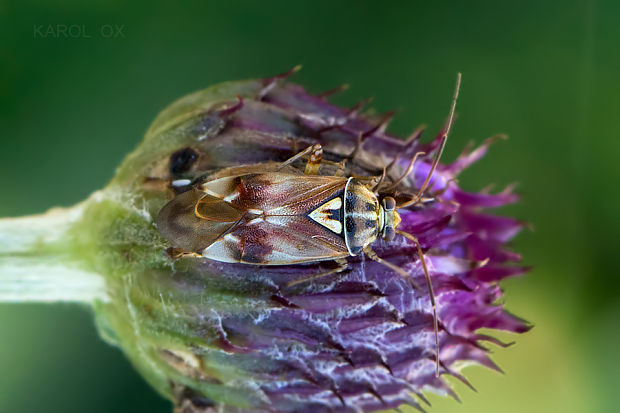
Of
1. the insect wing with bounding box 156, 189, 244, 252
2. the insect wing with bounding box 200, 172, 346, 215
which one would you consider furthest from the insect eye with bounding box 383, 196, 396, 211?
the insect wing with bounding box 156, 189, 244, 252

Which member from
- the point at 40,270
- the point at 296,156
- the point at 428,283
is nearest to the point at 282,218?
the point at 296,156

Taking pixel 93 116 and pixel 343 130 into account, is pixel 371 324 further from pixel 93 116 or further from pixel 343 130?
pixel 93 116

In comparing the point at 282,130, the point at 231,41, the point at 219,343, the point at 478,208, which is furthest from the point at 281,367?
the point at 231,41

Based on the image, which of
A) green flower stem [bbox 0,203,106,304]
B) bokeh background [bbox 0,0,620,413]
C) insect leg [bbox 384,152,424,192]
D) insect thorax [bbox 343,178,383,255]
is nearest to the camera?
insect thorax [bbox 343,178,383,255]

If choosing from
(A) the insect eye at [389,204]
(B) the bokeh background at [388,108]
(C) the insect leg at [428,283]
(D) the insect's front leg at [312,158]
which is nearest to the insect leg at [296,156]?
(D) the insect's front leg at [312,158]

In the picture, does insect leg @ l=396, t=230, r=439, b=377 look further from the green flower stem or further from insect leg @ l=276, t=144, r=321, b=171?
the green flower stem

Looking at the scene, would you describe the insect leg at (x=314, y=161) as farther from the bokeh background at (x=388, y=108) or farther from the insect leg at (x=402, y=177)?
the bokeh background at (x=388, y=108)
